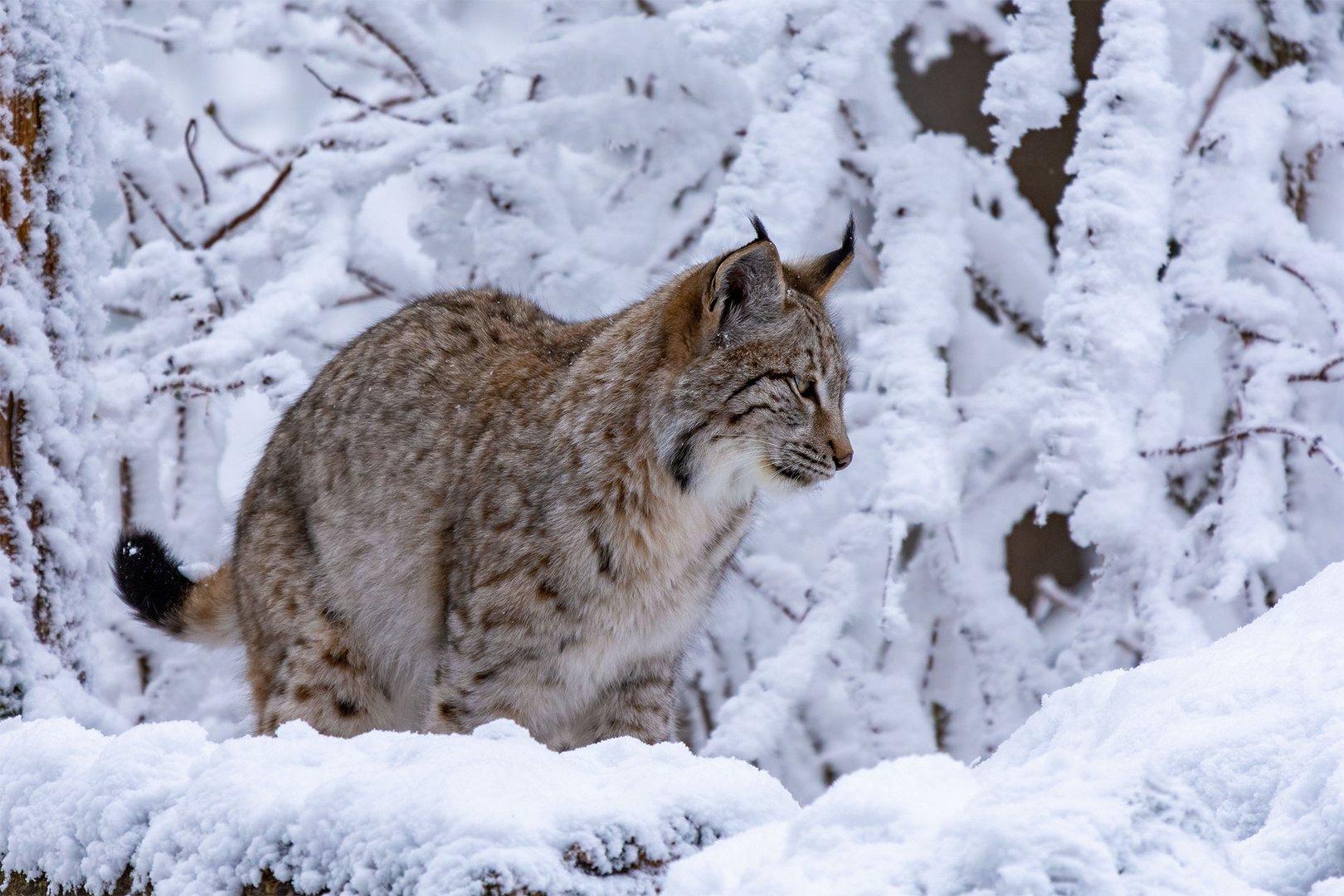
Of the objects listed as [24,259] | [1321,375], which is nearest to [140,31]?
[24,259]

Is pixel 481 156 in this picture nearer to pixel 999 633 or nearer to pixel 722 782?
pixel 999 633

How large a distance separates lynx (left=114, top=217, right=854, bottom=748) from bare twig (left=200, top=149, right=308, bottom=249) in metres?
0.92

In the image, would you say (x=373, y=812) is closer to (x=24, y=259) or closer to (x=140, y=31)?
(x=24, y=259)

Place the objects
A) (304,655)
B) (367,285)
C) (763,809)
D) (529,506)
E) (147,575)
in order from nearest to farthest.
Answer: (763,809) < (529,506) < (304,655) < (147,575) < (367,285)

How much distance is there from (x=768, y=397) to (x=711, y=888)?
83.0 inches

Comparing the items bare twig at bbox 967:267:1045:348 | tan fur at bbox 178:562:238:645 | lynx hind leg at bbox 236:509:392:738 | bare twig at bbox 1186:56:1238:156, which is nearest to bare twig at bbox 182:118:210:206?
tan fur at bbox 178:562:238:645

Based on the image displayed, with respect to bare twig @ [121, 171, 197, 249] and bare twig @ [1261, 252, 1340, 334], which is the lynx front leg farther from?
bare twig @ [121, 171, 197, 249]

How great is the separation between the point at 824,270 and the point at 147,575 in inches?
76.2

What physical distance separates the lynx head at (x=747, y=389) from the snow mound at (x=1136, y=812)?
5.89ft

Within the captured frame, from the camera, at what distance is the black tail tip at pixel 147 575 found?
3.75 metres

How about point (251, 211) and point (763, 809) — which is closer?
point (763, 809)

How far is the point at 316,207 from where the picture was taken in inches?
187

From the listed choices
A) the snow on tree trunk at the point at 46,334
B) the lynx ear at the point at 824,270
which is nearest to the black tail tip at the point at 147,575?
the snow on tree trunk at the point at 46,334

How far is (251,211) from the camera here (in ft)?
15.8
